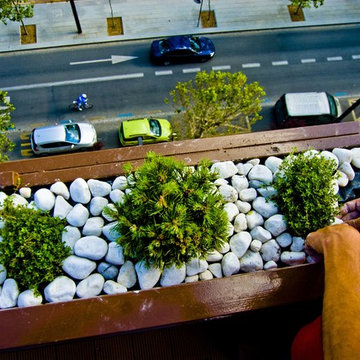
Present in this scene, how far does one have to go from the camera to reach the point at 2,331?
7547 mm

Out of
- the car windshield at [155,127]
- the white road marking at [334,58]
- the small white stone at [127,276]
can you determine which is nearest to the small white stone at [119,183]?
the small white stone at [127,276]

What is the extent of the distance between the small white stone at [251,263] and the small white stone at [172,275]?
5.12ft

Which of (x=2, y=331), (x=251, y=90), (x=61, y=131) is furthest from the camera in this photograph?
(x=61, y=131)

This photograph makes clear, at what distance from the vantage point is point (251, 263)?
905 centimetres

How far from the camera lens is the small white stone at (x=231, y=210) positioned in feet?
31.5

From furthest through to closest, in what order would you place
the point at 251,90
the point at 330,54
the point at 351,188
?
the point at 330,54
the point at 251,90
the point at 351,188

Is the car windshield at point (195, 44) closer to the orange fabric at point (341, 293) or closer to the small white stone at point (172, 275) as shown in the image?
the small white stone at point (172, 275)

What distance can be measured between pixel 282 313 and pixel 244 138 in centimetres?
497

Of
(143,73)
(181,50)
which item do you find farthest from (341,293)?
(143,73)

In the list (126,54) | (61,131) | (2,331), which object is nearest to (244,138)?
(2,331)

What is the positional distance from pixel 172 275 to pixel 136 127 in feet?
45.5

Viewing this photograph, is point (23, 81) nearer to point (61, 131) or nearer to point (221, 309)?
point (61, 131)

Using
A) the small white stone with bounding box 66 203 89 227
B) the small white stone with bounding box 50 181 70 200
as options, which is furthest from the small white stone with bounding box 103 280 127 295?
the small white stone with bounding box 50 181 70 200

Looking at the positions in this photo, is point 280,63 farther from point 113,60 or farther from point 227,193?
point 227,193
